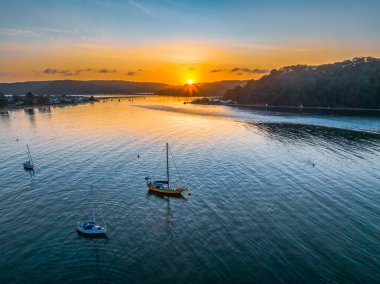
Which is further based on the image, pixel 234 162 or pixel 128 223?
pixel 234 162

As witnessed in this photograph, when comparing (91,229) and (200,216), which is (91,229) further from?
(200,216)

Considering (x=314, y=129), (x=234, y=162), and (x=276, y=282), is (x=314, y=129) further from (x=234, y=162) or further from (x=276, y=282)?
(x=276, y=282)

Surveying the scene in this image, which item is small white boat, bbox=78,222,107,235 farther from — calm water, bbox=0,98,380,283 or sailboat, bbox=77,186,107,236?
calm water, bbox=0,98,380,283

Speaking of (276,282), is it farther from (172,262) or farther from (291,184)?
(291,184)

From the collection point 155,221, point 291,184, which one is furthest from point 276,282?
point 291,184

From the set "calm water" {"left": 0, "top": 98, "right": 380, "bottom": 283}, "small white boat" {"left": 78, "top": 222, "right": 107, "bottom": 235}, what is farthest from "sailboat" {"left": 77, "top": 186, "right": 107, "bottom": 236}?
"calm water" {"left": 0, "top": 98, "right": 380, "bottom": 283}

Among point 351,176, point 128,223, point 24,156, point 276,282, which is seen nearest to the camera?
point 276,282

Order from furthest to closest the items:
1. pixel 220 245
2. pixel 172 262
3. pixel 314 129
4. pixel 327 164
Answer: pixel 314 129, pixel 327 164, pixel 220 245, pixel 172 262

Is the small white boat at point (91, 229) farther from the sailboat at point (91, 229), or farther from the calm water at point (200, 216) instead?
the calm water at point (200, 216)
